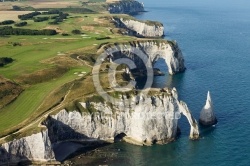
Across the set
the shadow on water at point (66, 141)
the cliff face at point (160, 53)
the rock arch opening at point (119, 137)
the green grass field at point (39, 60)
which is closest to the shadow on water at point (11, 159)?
the green grass field at point (39, 60)

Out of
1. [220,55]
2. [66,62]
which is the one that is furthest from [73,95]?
[220,55]

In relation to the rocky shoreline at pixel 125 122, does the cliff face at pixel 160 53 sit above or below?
above

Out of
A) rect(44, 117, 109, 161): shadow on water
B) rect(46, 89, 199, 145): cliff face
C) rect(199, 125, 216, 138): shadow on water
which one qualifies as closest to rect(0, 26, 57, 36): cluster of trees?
rect(46, 89, 199, 145): cliff face

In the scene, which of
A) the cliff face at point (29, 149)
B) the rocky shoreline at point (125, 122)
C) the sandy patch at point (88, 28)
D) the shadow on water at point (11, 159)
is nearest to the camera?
the shadow on water at point (11, 159)

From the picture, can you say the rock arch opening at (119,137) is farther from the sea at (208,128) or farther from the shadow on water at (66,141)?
the shadow on water at (66,141)

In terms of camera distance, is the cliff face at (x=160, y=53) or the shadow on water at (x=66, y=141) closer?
the shadow on water at (x=66, y=141)

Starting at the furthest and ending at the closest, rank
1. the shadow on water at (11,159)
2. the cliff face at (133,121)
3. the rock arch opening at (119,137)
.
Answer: the rock arch opening at (119,137)
the cliff face at (133,121)
the shadow on water at (11,159)

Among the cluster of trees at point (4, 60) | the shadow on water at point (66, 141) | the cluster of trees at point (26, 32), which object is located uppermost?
the cluster of trees at point (26, 32)

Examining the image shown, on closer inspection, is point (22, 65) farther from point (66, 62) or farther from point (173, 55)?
point (173, 55)

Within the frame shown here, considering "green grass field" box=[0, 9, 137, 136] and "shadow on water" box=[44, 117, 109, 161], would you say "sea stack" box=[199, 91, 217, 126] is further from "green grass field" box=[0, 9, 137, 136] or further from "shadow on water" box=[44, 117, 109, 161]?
"green grass field" box=[0, 9, 137, 136]

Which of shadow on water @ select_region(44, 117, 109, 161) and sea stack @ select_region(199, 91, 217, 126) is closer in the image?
shadow on water @ select_region(44, 117, 109, 161)
